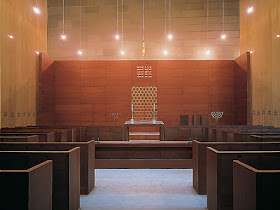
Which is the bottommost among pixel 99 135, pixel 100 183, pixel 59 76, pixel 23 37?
pixel 100 183

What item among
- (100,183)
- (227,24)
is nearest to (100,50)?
(227,24)

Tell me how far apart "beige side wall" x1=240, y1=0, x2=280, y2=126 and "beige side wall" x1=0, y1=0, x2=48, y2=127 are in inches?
260

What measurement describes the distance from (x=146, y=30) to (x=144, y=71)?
1.89 metres

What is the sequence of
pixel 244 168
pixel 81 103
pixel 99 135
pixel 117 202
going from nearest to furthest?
pixel 244 168
pixel 117 202
pixel 99 135
pixel 81 103

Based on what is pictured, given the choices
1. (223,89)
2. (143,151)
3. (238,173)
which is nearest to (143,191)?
(143,151)

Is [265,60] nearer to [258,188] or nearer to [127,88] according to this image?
[127,88]

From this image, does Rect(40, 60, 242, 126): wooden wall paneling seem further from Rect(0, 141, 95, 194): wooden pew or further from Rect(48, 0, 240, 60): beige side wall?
Rect(0, 141, 95, 194): wooden pew

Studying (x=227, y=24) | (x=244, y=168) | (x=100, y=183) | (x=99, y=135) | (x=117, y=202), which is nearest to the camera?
(x=244, y=168)

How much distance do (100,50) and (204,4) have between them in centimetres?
435

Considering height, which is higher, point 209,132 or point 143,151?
point 209,132

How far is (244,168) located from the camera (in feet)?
5.83

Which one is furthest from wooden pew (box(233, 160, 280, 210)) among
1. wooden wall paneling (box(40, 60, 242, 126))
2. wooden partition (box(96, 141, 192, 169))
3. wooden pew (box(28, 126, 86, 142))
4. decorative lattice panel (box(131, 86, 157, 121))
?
decorative lattice panel (box(131, 86, 157, 121))

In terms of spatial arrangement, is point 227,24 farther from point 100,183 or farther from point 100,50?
point 100,183

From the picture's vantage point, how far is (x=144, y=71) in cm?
909
